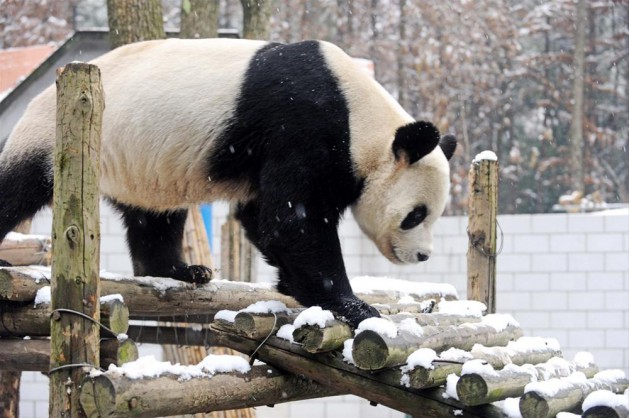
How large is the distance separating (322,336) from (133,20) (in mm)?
3778

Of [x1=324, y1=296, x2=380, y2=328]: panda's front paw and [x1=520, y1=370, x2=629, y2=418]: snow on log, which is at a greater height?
[x1=324, y1=296, x2=380, y2=328]: panda's front paw

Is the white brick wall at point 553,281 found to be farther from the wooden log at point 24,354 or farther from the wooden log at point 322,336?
the wooden log at point 322,336

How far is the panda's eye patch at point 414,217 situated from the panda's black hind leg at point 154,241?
1421 mm

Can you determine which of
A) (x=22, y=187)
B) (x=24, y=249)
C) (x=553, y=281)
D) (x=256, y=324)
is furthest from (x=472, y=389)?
(x=553, y=281)

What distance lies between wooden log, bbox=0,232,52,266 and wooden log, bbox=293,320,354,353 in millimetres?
3198

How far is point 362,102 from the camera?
4727 mm

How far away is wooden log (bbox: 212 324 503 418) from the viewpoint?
4062 millimetres

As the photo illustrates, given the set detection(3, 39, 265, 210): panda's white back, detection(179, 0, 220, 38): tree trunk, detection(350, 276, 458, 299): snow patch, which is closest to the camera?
detection(3, 39, 265, 210): panda's white back

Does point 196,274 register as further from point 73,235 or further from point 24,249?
point 24,249

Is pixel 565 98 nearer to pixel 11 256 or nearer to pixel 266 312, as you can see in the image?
pixel 11 256

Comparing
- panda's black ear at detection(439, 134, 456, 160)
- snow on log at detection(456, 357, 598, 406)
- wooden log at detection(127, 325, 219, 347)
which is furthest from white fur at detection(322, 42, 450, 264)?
wooden log at detection(127, 325, 219, 347)

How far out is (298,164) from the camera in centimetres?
448

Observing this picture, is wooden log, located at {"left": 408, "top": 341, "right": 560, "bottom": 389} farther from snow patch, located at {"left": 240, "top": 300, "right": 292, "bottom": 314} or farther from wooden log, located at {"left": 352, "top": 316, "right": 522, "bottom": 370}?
snow patch, located at {"left": 240, "top": 300, "right": 292, "bottom": 314}

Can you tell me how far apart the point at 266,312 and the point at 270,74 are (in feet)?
4.01
